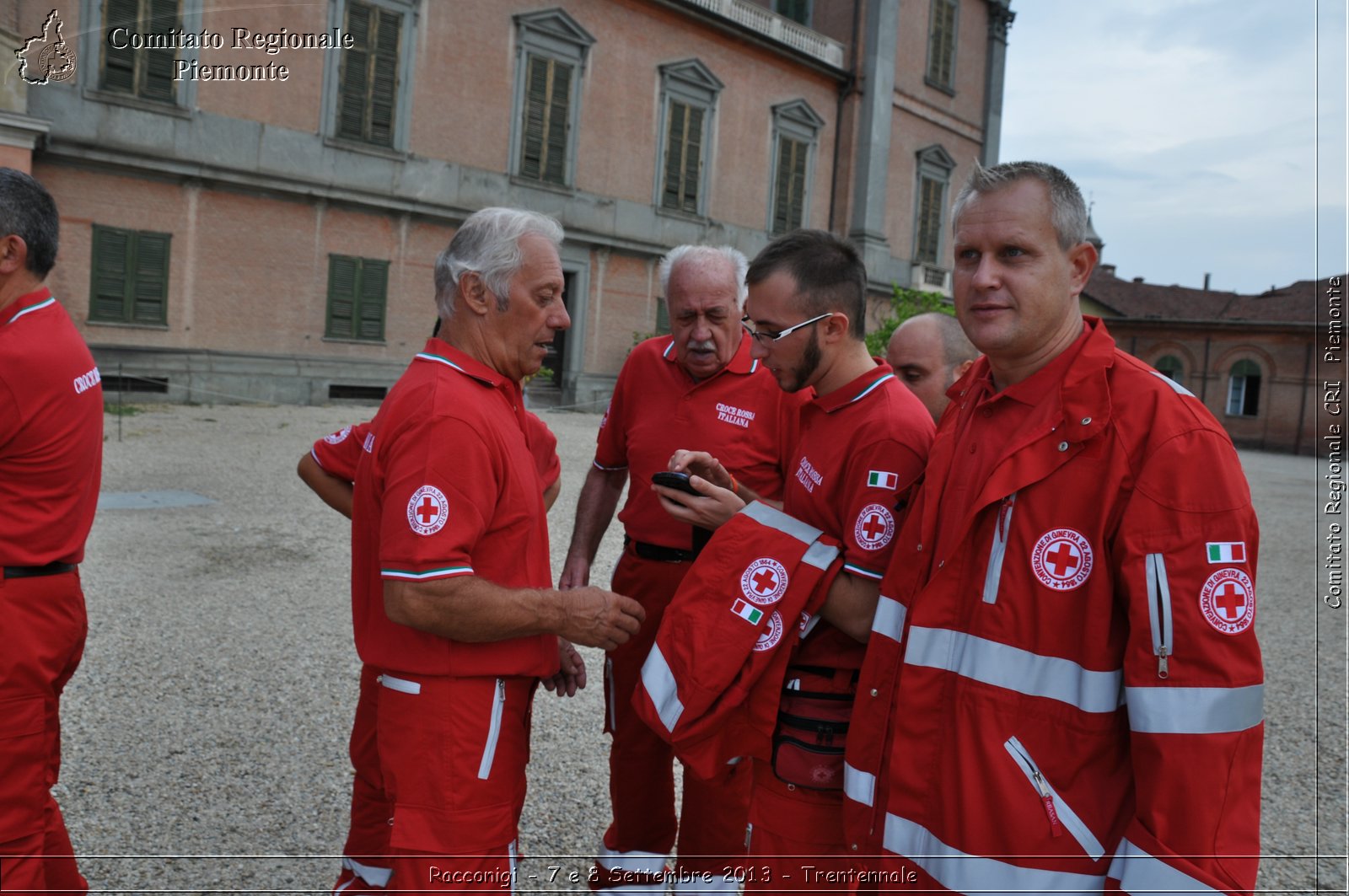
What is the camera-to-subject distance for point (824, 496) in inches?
98.0

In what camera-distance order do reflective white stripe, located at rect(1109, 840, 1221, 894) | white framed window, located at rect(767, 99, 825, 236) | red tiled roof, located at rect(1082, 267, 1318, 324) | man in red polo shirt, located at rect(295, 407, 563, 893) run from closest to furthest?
reflective white stripe, located at rect(1109, 840, 1221, 894) < man in red polo shirt, located at rect(295, 407, 563, 893) < white framed window, located at rect(767, 99, 825, 236) < red tiled roof, located at rect(1082, 267, 1318, 324)

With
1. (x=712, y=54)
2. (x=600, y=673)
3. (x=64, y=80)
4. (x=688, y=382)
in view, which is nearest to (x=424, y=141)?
(x=64, y=80)

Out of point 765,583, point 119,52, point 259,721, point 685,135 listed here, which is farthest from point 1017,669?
point 685,135

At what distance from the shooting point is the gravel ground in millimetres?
3730

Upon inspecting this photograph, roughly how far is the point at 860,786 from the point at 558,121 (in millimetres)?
21154

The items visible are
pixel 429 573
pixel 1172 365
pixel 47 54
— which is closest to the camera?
pixel 429 573

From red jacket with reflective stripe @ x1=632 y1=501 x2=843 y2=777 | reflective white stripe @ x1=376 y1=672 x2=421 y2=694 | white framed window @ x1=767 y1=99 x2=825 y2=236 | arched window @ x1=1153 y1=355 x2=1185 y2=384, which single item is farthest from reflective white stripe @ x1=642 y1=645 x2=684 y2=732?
arched window @ x1=1153 y1=355 x2=1185 y2=384

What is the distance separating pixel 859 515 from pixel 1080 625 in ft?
2.10

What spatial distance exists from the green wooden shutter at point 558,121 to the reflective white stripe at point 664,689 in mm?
20387

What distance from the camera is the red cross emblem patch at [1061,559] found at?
1.74 meters

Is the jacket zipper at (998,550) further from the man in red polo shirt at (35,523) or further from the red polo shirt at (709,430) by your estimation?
the man in red polo shirt at (35,523)

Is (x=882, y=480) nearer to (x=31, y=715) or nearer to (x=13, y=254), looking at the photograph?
(x=31, y=715)

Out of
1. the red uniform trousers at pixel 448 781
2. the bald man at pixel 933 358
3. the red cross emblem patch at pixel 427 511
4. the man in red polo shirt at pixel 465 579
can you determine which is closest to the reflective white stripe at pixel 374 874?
the red uniform trousers at pixel 448 781

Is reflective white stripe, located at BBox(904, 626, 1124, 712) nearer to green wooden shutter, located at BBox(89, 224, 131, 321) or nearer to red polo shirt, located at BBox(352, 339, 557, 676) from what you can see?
red polo shirt, located at BBox(352, 339, 557, 676)
